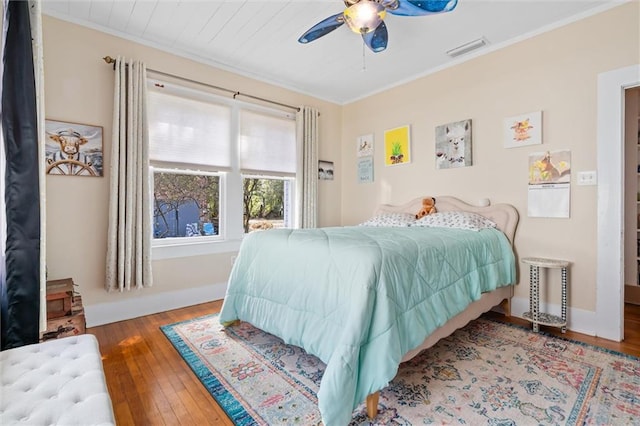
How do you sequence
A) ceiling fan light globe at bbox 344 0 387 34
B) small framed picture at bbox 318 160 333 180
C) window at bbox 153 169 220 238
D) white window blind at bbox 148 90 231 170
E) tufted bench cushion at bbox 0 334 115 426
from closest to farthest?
tufted bench cushion at bbox 0 334 115 426
ceiling fan light globe at bbox 344 0 387 34
white window blind at bbox 148 90 231 170
window at bbox 153 169 220 238
small framed picture at bbox 318 160 333 180

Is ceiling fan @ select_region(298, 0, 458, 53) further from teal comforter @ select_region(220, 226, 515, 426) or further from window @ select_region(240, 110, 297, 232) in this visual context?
window @ select_region(240, 110, 297, 232)

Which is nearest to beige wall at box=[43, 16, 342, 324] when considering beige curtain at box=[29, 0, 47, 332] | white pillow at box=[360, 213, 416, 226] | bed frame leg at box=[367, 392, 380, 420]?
beige curtain at box=[29, 0, 47, 332]

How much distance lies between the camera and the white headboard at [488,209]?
2.91 metres

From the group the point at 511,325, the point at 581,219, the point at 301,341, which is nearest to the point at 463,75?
the point at 581,219

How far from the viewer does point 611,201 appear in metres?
2.40

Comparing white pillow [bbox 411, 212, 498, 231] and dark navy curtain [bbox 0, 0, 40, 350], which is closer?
dark navy curtain [bbox 0, 0, 40, 350]

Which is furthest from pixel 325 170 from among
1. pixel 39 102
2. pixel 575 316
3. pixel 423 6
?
pixel 39 102

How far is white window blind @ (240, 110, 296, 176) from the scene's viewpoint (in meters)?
3.70

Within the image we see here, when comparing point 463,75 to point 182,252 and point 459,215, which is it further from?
point 182,252

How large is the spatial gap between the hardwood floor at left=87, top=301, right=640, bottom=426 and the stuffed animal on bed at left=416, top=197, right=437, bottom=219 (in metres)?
1.23

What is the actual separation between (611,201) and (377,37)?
2.23 metres

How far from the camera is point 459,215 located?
2994 millimetres

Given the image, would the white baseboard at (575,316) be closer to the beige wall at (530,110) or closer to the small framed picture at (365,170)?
the beige wall at (530,110)

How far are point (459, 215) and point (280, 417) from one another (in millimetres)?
2351
